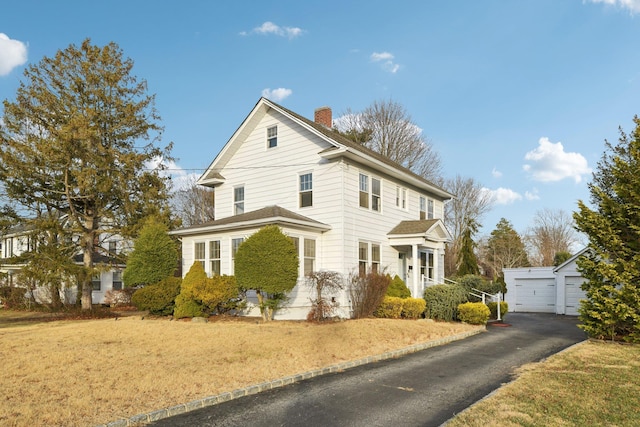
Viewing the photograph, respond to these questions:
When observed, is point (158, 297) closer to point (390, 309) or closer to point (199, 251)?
point (199, 251)

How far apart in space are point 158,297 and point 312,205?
707 centimetres

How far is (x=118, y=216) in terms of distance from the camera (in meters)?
23.0

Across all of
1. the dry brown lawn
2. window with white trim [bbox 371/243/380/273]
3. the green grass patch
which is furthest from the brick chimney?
the green grass patch

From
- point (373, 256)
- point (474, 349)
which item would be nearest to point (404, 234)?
point (373, 256)

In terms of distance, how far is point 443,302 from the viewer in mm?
18172

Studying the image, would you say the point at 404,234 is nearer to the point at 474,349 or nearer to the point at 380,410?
the point at 474,349

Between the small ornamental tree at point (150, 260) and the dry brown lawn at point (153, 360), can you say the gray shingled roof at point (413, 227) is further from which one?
the small ornamental tree at point (150, 260)

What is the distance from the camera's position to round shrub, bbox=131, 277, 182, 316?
1766 centimetres

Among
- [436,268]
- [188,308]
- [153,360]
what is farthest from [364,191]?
[153,360]

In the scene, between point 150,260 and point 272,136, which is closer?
point 150,260

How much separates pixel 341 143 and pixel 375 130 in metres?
20.3

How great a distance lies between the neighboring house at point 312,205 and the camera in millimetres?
18172

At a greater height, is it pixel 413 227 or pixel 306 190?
pixel 306 190

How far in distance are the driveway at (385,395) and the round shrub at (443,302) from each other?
618 cm
